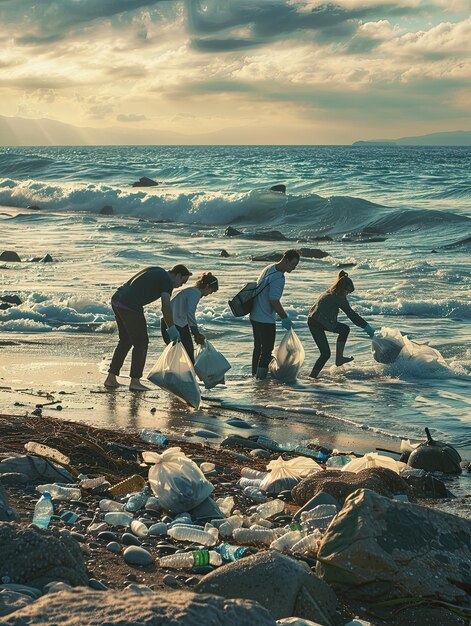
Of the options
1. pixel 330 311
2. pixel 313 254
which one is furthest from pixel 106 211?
pixel 330 311

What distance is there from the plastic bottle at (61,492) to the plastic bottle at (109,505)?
0.22 meters

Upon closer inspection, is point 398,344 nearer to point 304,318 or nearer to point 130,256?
point 304,318

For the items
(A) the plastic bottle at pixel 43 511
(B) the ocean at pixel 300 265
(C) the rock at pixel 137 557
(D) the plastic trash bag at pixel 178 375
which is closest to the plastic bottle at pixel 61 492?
(A) the plastic bottle at pixel 43 511

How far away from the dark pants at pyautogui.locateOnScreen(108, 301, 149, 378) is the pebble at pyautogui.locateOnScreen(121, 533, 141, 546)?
545cm

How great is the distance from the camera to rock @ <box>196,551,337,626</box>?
4113 mm

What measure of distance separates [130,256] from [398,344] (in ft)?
43.4

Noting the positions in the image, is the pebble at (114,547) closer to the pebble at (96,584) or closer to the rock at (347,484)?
the pebble at (96,584)

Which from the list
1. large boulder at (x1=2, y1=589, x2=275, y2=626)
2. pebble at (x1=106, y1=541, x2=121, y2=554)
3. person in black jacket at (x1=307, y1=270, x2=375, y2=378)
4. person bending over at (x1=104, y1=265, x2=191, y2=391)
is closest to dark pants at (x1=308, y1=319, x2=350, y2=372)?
person in black jacket at (x1=307, y1=270, x2=375, y2=378)

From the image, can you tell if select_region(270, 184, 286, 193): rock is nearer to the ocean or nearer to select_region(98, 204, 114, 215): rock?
the ocean

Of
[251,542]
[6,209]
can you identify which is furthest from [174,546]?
[6,209]

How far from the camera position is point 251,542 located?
5418mm

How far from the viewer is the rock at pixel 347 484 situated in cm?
619

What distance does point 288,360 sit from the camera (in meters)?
11.5

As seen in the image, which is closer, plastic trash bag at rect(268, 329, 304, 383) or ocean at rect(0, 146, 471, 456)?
ocean at rect(0, 146, 471, 456)
